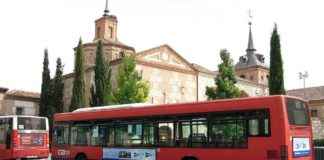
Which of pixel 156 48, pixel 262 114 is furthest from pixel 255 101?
pixel 156 48

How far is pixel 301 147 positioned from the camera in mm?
12344

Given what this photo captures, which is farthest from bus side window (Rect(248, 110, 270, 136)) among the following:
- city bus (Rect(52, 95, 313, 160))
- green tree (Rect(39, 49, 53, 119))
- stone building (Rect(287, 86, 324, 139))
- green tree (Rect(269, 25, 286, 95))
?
stone building (Rect(287, 86, 324, 139))

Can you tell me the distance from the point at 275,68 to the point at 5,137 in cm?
1999

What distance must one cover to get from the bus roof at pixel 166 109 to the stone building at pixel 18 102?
30.7 meters

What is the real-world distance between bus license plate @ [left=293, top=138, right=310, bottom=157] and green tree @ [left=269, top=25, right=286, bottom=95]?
61.2 ft

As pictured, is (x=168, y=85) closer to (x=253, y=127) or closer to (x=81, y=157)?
(x=81, y=157)

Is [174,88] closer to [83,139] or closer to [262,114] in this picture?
[83,139]

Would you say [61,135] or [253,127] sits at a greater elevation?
[253,127]

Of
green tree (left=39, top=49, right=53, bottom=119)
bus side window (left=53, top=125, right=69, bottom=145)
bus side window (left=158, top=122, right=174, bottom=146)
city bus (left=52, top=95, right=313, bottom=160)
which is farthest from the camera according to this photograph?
green tree (left=39, top=49, right=53, bottom=119)

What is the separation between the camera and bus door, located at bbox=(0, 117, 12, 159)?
2028 cm

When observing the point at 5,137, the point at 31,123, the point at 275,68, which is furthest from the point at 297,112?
the point at 275,68

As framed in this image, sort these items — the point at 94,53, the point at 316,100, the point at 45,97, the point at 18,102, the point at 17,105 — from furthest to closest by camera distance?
the point at 316,100 → the point at 94,53 → the point at 18,102 → the point at 17,105 → the point at 45,97

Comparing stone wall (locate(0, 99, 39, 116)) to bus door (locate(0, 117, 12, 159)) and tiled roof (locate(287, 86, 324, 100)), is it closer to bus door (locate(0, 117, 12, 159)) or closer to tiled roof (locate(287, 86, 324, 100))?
bus door (locate(0, 117, 12, 159))

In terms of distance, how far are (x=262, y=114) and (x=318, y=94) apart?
5254 centimetres
